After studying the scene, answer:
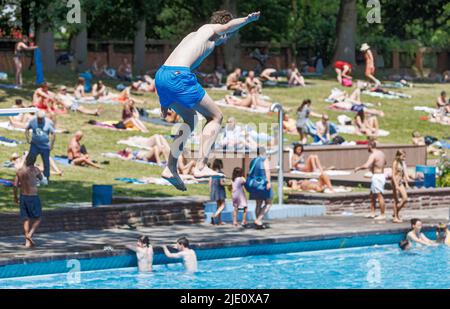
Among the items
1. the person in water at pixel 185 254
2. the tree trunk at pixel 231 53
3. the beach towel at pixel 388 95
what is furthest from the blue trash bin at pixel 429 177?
the tree trunk at pixel 231 53

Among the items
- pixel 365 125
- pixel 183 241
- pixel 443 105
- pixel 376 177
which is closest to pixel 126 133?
pixel 365 125

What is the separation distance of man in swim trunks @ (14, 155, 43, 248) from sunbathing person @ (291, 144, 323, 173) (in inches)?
406

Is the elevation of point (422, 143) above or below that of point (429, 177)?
above

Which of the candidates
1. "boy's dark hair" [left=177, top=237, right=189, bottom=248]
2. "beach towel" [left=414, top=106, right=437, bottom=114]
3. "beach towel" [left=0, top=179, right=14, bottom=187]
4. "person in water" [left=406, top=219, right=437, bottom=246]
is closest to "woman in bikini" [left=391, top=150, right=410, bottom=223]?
"person in water" [left=406, top=219, right=437, bottom=246]

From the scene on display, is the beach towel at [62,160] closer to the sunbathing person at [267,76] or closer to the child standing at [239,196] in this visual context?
the child standing at [239,196]

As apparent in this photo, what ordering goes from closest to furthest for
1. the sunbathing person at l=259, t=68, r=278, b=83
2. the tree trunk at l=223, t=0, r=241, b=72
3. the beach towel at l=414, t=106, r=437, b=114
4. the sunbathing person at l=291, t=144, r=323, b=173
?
the sunbathing person at l=291, t=144, r=323, b=173 → the beach towel at l=414, t=106, r=437, b=114 → the sunbathing person at l=259, t=68, r=278, b=83 → the tree trunk at l=223, t=0, r=241, b=72

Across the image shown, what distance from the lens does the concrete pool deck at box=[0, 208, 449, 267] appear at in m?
19.5

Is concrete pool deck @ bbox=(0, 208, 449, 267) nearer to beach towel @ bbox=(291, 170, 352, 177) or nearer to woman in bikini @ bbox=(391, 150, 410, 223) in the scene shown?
woman in bikini @ bbox=(391, 150, 410, 223)

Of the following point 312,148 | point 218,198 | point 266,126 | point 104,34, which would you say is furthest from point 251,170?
point 104,34

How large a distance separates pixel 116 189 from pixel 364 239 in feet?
17.6

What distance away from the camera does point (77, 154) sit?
2794 centimetres

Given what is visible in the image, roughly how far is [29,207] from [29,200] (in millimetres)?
119

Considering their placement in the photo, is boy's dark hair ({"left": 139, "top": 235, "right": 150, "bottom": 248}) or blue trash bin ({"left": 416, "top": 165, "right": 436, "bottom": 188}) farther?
blue trash bin ({"left": 416, "top": 165, "right": 436, "bottom": 188})

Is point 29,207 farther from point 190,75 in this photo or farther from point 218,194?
point 190,75
